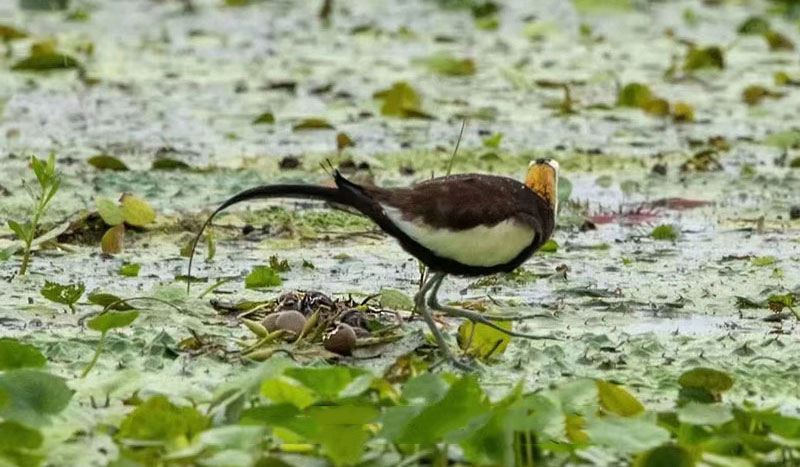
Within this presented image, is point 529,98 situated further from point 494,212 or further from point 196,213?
point 494,212

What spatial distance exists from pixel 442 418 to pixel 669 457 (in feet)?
1.44

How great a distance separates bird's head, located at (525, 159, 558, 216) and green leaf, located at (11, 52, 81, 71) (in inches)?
212

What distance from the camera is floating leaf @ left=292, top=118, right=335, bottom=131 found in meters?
8.44

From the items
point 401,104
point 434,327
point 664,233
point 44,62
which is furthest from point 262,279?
point 44,62

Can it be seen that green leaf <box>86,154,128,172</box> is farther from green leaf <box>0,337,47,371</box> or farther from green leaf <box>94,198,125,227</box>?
green leaf <box>0,337,47,371</box>

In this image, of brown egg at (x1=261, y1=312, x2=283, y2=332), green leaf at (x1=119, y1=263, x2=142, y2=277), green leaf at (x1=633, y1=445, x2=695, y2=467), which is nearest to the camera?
green leaf at (x1=633, y1=445, x2=695, y2=467)

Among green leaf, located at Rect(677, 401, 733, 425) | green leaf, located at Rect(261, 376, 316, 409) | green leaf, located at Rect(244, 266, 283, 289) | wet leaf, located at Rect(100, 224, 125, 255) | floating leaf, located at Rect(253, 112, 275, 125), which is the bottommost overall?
floating leaf, located at Rect(253, 112, 275, 125)

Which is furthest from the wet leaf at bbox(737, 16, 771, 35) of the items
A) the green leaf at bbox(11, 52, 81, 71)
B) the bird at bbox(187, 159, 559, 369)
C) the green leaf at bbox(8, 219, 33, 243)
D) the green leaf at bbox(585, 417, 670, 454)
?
the green leaf at bbox(585, 417, 670, 454)

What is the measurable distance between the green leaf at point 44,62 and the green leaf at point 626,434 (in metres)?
6.80

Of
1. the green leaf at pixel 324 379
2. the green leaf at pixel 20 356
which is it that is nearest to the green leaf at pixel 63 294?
the green leaf at pixel 20 356

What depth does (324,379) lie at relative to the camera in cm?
373

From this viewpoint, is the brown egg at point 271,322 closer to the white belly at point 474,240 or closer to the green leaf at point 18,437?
the white belly at point 474,240

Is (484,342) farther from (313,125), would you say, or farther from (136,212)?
(313,125)

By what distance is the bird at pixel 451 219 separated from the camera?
14.6 ft
